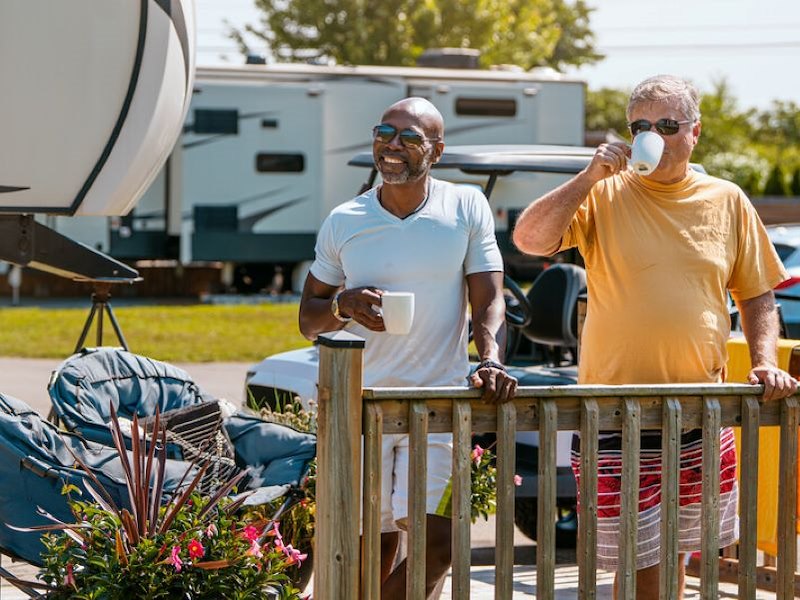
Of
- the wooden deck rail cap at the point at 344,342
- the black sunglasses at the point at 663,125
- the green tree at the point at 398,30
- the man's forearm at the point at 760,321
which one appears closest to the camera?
the wooden deck rail cap at the point at 344,342

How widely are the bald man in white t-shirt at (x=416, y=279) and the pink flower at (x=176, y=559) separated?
2.03 ft

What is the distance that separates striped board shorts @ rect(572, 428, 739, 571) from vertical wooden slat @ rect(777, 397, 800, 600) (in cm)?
18

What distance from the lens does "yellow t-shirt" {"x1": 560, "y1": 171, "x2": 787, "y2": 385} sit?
13.1 ft

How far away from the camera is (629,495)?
12.0 feet

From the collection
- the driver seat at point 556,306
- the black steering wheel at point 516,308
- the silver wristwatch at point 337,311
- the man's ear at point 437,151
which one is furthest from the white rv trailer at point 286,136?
the silver wristwatch at point 337,311

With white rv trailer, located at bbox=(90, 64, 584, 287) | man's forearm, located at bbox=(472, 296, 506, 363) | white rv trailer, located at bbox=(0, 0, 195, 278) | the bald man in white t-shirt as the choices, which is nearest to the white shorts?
Result: the bald man in white t-shirt

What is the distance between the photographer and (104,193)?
210 inches

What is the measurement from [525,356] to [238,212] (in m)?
12.0

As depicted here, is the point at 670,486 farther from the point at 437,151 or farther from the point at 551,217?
the point at 437,151

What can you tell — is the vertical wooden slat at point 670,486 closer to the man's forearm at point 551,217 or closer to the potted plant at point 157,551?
the man's forearm at point 551,217

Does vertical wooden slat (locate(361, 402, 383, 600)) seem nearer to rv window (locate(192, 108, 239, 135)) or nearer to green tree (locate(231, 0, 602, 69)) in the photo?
rv window (locate(192, 108, 239, 135))

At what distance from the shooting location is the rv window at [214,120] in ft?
61.1

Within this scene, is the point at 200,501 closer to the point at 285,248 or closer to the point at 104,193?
the point at 104,193

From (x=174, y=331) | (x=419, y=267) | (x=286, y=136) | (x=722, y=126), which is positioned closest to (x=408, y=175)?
(x=419, y=267)
